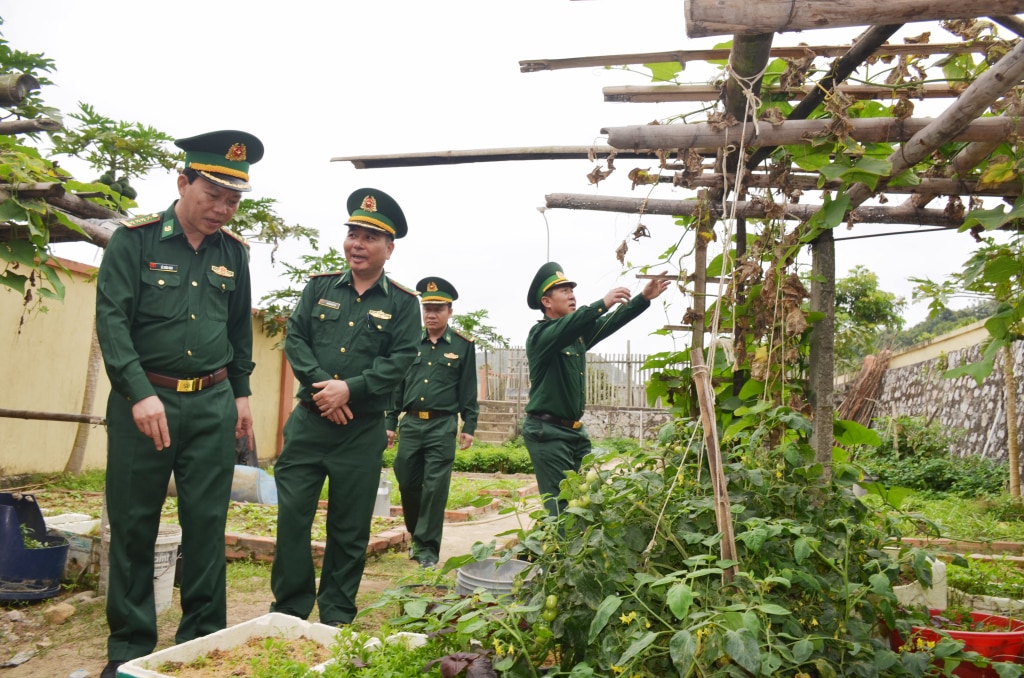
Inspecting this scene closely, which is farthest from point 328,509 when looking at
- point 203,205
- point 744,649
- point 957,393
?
point 957,393

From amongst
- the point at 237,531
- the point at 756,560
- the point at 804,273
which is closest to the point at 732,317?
the point at 804,273

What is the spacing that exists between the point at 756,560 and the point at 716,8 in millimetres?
1521

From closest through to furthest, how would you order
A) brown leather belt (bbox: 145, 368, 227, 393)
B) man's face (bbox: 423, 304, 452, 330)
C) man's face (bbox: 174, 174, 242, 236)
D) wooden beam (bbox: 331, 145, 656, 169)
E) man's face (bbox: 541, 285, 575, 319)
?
brown leather belt (bbox: 145, 368, 227, 393)
man's face (bbox: 174, 174, 242, 236)
wooden beam (bbox: 331, 145, 656, 169)
man's face (bbox: 541, 285, 575, 319)
man's face (bbox: 423, 304, 452, 330)

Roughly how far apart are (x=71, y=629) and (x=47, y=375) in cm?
581

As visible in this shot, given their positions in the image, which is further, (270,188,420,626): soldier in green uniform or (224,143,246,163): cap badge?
(270,188,420,626): soldier in green uniform

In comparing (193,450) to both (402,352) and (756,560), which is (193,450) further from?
(756,560)

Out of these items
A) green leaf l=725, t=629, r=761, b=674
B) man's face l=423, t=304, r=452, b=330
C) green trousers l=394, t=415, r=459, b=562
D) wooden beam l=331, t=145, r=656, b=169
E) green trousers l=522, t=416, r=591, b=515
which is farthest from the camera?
man's face l=423, t=304, r=452, b=330

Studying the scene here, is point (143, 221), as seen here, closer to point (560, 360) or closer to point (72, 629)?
point (72, 629)

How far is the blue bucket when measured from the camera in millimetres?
3969

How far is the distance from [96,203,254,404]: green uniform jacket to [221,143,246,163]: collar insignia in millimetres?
318

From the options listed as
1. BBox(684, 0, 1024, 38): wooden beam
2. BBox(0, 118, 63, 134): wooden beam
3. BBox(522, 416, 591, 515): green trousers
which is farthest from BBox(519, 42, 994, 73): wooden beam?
BBox(522, 416, 591, 515): green trousers

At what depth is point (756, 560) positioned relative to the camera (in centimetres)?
225

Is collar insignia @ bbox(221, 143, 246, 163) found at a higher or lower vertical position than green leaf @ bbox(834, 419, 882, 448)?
higher

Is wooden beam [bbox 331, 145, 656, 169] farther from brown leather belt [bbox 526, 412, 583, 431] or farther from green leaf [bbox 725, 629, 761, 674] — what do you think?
green leaf [bbox 725, 629, 761, 674]
